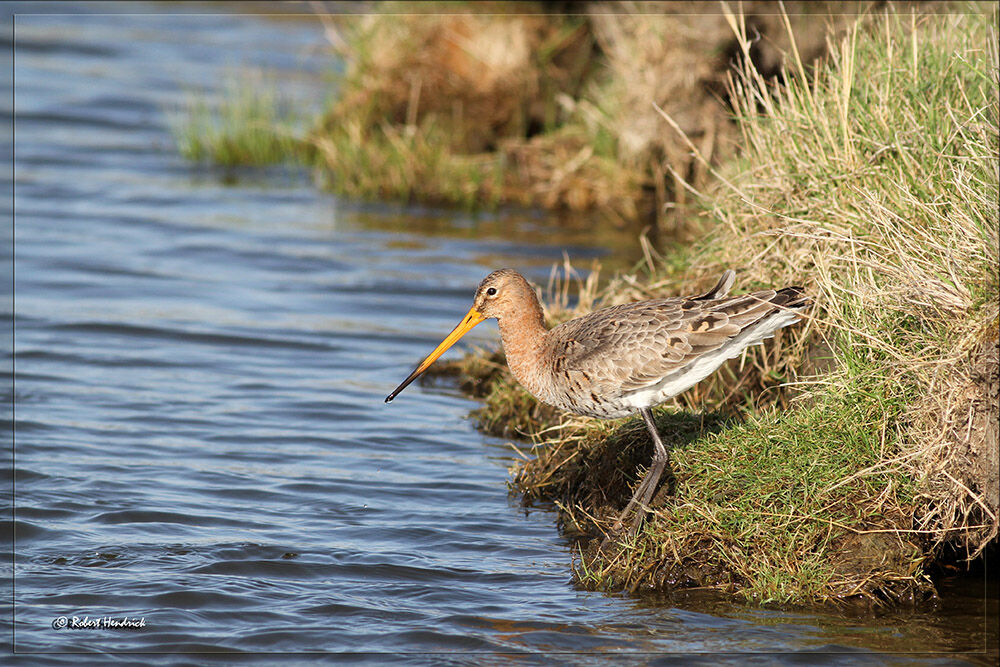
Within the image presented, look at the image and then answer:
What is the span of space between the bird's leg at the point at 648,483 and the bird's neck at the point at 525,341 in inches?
25.2

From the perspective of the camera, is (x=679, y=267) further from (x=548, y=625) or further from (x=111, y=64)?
(x=111, y=64)

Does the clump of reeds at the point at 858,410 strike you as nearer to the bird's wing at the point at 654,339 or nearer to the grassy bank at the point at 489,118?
the bird's wing at the point at 654,339

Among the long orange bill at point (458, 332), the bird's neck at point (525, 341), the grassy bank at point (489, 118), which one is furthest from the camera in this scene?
the grassy bank at point (489, 118)

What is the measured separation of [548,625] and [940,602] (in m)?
1.83

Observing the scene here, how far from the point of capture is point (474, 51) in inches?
531

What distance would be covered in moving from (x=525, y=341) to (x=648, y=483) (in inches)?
38.5

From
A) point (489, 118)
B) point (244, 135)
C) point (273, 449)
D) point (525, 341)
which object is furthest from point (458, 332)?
point (244, 135)

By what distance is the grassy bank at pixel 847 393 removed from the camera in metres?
5.45

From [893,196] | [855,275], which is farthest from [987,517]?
[893,196]

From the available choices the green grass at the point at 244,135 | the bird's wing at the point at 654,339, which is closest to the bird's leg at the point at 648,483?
the bird's wing at the point at 654,339

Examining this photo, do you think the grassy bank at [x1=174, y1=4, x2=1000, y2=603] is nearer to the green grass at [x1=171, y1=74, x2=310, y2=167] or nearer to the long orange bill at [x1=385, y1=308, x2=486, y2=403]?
the long orange bill at [x1=385, y1=308, x2=486, y2=403]

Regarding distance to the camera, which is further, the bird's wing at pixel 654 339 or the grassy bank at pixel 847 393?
the bird's wing at pixel 654 339

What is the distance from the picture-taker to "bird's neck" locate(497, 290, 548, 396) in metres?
6.19

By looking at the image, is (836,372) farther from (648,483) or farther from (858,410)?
(648,483)
